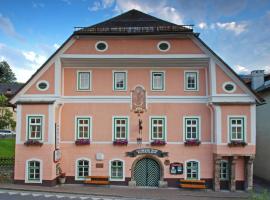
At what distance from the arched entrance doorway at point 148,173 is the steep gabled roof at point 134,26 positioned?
27.9 ft

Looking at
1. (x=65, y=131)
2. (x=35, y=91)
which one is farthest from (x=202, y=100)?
(x=35, y=91)

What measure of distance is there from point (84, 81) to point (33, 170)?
663cm

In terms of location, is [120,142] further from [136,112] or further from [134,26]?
[134,26]

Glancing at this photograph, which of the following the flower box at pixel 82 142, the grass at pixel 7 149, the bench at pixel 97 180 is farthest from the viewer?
the grass at pixel 7 149

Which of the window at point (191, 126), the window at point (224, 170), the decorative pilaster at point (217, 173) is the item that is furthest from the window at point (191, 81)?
the window at point (224, 170)

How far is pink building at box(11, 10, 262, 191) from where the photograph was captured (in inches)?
745

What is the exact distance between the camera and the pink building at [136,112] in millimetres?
18922

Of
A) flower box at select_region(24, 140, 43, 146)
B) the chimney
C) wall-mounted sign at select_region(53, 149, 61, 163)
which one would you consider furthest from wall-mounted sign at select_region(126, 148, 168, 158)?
the chimney

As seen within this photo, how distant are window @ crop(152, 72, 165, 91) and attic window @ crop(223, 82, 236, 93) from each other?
4067 millimetres

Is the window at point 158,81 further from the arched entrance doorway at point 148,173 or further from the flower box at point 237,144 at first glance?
the flower box at point 237,144

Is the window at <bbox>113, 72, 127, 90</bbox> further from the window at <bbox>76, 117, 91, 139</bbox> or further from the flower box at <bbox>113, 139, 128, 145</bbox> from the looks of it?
the flower box at <bbox>113, 139, 128, 145</bbox>

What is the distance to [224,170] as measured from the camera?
19.5 m

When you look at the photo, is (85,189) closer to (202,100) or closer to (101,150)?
(101,150)

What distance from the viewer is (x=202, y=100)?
19.7 m
